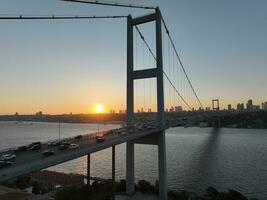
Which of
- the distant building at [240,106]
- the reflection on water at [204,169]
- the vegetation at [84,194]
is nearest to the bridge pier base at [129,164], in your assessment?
the vegetation at [84,194]

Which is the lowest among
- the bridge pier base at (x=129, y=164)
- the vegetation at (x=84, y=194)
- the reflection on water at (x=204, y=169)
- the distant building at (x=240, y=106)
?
the reflection on water at (x=204, y=169)

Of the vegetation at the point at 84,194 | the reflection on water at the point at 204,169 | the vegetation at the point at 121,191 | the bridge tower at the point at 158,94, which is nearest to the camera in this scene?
the vegetation at the point at 84,194

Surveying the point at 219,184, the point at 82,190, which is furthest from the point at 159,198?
the point at 219,184

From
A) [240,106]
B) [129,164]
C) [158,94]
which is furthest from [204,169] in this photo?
[240,106]

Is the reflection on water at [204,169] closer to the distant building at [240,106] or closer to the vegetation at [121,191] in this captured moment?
the vegetation at [121,191]

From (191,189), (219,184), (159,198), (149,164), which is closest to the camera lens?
(159,198)

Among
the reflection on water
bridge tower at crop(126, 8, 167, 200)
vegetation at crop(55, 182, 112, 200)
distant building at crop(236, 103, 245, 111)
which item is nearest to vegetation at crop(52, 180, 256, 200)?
vegetation at crop(55, 182, 112, 200)

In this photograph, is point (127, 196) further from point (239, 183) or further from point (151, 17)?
point (151, 17)

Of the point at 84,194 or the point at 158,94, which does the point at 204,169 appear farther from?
the point at 84,194

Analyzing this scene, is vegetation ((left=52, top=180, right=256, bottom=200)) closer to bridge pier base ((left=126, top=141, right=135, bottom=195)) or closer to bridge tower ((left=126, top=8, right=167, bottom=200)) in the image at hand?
bridge tower ((left=126, top=8, right=167, bottom=200))
